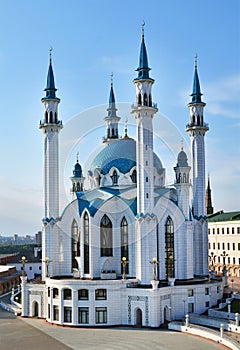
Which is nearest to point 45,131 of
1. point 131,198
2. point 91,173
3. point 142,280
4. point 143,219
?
point 91,173

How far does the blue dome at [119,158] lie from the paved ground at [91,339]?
727 inches

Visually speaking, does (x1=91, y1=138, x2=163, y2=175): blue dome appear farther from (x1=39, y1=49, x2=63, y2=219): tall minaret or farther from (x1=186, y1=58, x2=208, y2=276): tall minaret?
(x1=39, y1=49, x2=63, y2=219): tall minaret

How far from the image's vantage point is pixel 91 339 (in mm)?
44625

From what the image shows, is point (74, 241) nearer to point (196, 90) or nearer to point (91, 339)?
point (91, 339)

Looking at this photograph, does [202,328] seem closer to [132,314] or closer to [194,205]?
[132,314]

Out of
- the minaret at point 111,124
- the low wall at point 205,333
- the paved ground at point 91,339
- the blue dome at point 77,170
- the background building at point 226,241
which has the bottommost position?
the paved ground at point 91,339

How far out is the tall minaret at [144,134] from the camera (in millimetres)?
52781

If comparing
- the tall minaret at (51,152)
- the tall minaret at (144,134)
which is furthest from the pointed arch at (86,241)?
the tall minaret at (144,134)

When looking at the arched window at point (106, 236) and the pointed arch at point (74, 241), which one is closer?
the arched window at point (106, 236)

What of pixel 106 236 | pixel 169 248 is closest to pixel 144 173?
pixel 106 236

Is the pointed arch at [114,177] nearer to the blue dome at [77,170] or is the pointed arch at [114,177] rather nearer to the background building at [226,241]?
the blue dome at [77,170]

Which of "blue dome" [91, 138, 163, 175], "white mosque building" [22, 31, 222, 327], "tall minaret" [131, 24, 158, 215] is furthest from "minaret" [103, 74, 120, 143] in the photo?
"tall minaret" [131, 24, 158, 215]

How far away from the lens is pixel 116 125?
7362 cm

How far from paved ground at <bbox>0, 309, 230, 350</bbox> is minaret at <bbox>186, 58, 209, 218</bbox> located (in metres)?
19.3
